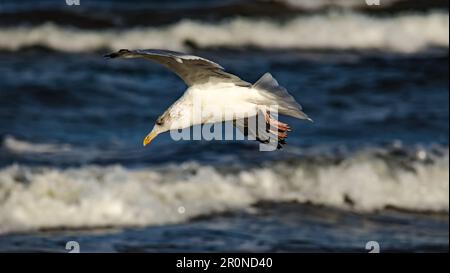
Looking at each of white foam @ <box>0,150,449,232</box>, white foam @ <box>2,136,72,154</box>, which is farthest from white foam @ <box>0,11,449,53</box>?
white foam @ <box>0,150,449,232</box>

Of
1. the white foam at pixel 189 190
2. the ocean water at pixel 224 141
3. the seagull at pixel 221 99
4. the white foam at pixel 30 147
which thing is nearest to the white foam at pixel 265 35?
the ocean water at pixel 224 141

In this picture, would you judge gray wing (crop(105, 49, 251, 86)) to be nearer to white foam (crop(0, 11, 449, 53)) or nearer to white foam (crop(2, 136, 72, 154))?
white foam (crop(2, 136, 72, 154))

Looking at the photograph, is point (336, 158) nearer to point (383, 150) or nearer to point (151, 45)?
point (383, 150)

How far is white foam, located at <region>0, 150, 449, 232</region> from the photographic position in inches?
336

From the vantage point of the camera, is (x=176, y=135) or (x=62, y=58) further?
(x=62, y=58)

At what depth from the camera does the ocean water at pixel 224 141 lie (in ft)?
27.5

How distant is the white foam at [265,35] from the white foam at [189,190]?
447 centimetres

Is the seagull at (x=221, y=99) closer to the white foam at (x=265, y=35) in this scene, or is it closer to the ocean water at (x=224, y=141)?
the ocean water at (x=224, y=141)

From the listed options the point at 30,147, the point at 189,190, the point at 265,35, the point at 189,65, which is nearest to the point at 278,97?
the point at 189,65

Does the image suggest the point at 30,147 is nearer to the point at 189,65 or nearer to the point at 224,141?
the point at 224,141

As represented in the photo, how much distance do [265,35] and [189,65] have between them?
8854 mm

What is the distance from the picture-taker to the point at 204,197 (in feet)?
29.6
